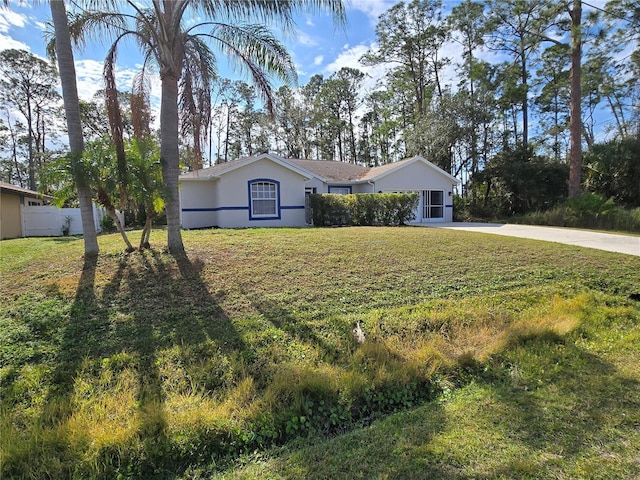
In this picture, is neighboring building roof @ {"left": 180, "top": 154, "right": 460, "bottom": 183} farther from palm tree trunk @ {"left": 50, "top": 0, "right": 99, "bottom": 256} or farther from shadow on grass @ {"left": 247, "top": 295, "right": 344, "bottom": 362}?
shadow on grass @ {"left": 247, "top": 295, "right": 344, "bottom": 362}

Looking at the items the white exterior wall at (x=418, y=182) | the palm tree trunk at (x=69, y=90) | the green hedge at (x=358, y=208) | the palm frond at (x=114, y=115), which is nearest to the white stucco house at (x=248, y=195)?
the green hedge at (x=358, y=208)

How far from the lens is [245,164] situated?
15680 millimetres

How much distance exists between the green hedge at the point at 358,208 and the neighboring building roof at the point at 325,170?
7.53 feet

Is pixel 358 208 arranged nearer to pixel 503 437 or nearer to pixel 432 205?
pixel 432 205

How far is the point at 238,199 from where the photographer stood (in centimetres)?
1592

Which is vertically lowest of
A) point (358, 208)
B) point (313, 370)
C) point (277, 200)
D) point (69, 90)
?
point (313, 370)

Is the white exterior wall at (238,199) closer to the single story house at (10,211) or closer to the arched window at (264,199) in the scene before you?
the arched window at (264,199)

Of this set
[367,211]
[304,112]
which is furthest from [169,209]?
[304,112]

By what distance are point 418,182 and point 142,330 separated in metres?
18.3

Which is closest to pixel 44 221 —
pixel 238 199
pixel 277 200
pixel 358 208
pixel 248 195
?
pixel 238 199

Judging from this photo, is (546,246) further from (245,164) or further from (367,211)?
(245,164)

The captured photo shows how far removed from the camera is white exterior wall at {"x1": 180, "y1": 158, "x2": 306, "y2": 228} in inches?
623

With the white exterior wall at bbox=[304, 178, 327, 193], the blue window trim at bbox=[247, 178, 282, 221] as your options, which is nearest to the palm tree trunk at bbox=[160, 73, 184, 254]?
the blue window trim at bbox=[247, 178, 282, 221]

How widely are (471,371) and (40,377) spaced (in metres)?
4.71
